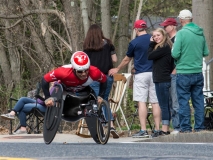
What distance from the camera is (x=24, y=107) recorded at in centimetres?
1675

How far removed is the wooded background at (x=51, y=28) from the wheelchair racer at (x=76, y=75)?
6.04 meters

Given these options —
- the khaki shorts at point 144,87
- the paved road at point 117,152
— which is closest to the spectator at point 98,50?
the khaki shorts at point 144,87

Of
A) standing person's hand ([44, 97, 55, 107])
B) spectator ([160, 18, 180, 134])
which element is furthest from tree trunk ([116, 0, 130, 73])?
standing person's hand ([44, 97, 55, 107])

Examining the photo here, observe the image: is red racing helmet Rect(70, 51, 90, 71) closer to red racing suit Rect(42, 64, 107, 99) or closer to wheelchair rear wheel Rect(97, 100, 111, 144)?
red racing suit Rect(42, 64, 107, 99)

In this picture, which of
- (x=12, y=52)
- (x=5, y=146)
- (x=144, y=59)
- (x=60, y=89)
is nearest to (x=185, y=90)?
(x=144, y=59)

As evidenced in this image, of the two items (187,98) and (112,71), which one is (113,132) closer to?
(112,71)

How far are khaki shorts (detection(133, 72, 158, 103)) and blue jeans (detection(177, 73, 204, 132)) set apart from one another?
762 mm

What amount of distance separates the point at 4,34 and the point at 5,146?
15178mm

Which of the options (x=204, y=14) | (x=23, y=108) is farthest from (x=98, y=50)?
(x=204, y=14)

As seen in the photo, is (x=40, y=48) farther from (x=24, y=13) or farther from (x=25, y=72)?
(x=25, y=72)

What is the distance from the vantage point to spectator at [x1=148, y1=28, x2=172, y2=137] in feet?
44.6

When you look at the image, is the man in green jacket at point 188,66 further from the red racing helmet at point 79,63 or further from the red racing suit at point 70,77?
the red racing helmet at point 79,63

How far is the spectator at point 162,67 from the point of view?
13594 mm

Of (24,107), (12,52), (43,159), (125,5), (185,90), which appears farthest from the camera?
(12,52)
